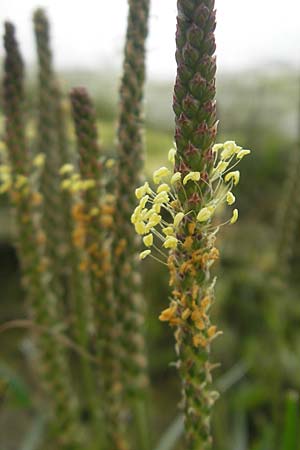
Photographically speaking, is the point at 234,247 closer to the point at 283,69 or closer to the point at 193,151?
the point at 283,69

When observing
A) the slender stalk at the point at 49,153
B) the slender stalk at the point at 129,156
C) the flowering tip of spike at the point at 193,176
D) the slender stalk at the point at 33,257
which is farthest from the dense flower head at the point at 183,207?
the slender stalk at the point at 49,153

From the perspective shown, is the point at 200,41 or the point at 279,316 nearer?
the point at 200,41

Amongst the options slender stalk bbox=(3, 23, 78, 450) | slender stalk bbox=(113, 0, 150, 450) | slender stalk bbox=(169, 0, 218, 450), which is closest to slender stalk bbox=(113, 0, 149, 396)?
slender stalk bbox=(113, 0, 150, 450)

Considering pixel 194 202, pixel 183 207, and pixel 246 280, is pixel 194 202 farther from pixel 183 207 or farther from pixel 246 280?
pixel 246 280

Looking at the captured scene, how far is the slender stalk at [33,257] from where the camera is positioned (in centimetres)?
141

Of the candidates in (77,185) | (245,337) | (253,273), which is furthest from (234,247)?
(77,185)

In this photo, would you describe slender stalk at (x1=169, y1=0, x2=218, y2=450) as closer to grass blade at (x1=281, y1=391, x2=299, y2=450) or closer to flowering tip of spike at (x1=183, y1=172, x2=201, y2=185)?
flowering tip of spike at (x1=183, y1=172, x2=201, y2=185)

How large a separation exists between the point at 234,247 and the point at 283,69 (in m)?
1.89

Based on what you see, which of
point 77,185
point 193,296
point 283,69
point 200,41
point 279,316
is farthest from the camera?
point 283,69

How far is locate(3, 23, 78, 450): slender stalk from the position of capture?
141 centimetres

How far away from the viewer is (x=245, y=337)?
9.21ft

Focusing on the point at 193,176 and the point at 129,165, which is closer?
the point at 193,176

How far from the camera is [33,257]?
1567mm

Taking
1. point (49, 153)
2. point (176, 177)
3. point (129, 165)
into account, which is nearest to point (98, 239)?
point (129, 165)
